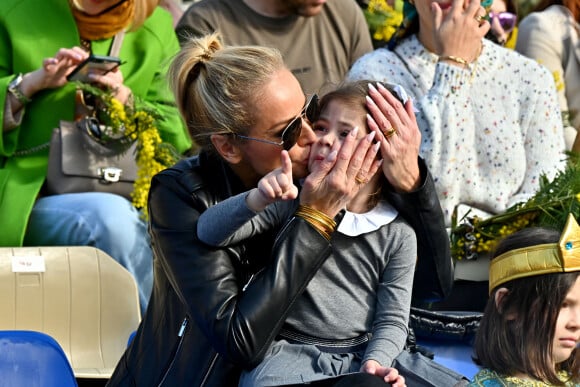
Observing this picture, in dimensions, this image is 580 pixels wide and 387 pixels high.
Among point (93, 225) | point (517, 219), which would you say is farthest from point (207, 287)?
point (93, 225)

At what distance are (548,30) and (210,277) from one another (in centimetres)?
311

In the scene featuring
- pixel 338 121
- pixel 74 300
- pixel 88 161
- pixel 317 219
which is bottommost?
pixel 74 300

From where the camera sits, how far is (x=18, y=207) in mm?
4379

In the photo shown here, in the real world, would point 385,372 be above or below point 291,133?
below

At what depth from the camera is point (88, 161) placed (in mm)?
4523

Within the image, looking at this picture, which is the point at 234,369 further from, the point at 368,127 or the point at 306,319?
the point at 368,127

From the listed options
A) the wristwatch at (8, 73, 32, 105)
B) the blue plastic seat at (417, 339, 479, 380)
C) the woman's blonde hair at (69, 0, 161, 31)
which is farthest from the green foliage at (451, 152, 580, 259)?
the wristwatch at (8, 73, 32, 105)

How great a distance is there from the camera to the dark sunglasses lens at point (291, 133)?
295 cm

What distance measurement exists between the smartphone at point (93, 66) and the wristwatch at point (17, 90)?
0.19 metres

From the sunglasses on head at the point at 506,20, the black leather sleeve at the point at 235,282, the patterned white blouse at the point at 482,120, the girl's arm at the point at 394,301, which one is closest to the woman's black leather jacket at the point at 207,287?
the black leather sleeve at the point at 235,282

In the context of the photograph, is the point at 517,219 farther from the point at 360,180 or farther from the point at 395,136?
the point at 360,180

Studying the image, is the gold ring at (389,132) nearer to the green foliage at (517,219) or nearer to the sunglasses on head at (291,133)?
the sunglasses on head at (291,133)

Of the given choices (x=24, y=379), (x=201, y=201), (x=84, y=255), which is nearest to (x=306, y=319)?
(x=201, y=201)

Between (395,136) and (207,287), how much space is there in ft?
2.21
